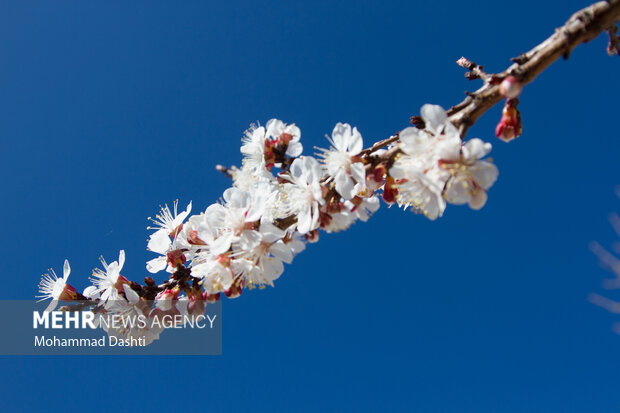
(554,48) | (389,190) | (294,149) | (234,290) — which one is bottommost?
(234,290)

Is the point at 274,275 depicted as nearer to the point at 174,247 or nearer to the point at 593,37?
the point at 174,247

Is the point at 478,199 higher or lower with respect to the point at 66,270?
lower

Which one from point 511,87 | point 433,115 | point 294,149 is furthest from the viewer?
point 294,149

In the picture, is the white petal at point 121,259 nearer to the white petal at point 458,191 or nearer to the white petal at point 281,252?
the white petal at point 281,252

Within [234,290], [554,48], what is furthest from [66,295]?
[554,48]

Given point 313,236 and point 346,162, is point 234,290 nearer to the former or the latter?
point 313,236
